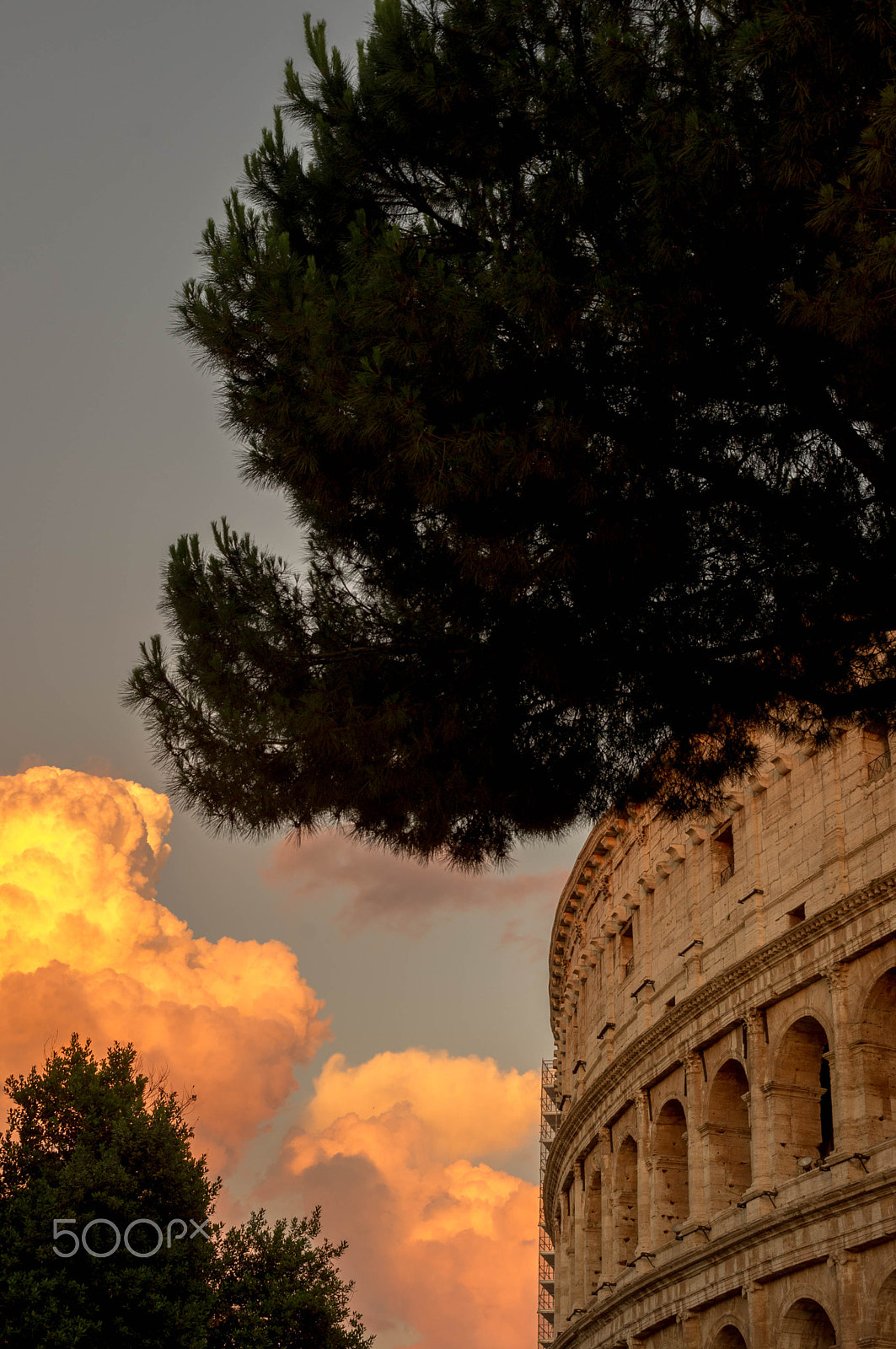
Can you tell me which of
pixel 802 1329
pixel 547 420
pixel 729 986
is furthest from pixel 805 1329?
pixel 547 420

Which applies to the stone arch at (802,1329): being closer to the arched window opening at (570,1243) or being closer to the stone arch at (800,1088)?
the stone arch at (800,1088)

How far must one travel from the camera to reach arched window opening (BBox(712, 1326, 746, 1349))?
19688 mm

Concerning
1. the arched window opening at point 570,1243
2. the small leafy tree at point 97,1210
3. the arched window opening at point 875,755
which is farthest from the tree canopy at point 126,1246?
the arched window opening at point 875,755

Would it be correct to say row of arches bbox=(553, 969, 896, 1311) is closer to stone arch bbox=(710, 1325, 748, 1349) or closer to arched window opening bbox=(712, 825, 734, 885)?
stone arch bbox=(710, 1325, 748, 1349)

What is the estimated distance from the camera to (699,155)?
8016 millimetres

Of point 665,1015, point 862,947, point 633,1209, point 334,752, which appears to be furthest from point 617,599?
point 633,1209

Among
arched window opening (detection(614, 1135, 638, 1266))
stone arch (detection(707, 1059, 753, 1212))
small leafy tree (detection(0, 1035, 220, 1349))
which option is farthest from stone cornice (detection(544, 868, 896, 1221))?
small leafy tree (detection(0, 1035, 220, 1349))

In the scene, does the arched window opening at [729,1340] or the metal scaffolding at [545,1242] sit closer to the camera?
the arched window opening at [729,1340]

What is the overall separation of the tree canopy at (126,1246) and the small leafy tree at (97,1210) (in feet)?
0.07

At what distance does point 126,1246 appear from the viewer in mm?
22250

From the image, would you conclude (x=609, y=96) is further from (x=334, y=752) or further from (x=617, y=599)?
(x=334, y=752)

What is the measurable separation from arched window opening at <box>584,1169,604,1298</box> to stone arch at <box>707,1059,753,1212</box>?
689cm

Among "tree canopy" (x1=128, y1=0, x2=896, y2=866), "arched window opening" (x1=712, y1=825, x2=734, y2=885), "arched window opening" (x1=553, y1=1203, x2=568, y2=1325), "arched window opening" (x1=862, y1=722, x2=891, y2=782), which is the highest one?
"arched window opening" (x1=712, y1=825, x2=734, y2=885)

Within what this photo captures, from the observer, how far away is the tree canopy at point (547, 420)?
8180mm
